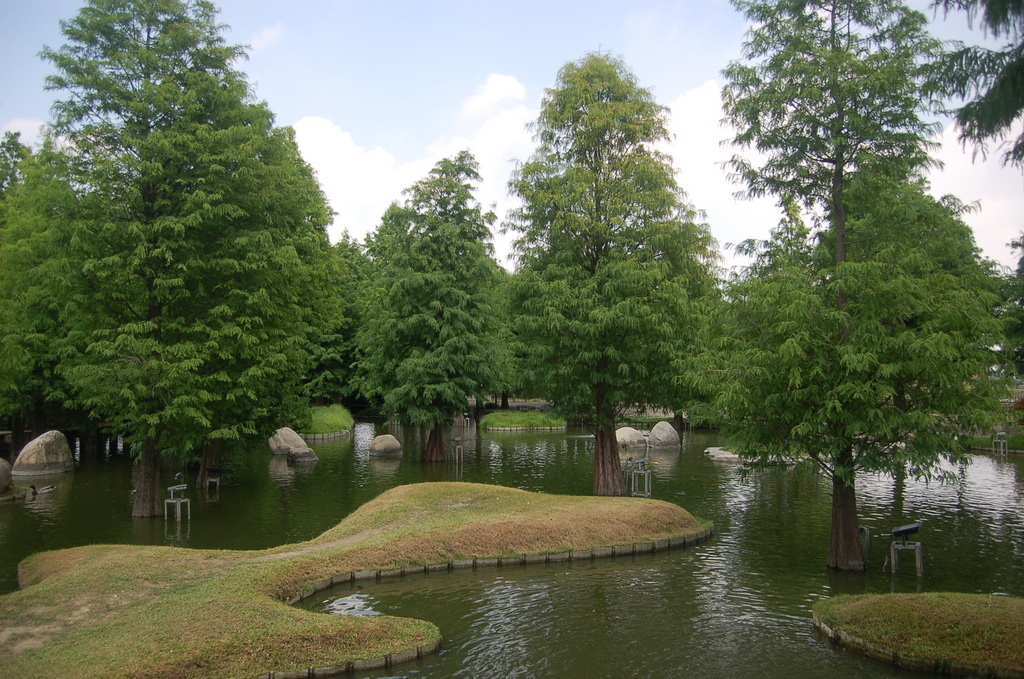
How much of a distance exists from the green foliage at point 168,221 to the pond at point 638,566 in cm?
405

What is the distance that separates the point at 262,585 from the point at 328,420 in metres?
39.6

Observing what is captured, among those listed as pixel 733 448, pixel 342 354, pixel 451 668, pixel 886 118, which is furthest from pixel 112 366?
pixel 342 354

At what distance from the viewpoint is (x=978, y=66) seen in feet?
31.4

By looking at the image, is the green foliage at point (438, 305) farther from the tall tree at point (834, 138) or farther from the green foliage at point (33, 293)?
the tall tree at point (834, 138)

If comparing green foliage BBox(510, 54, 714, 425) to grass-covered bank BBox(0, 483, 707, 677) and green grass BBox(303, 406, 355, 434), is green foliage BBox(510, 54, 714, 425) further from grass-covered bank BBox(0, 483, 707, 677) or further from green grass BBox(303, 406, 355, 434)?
green grass BBox(303, 406, 355, 434)

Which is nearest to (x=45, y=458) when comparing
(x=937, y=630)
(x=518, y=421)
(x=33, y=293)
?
(x=33, y=293)

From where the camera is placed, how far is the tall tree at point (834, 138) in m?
16.4

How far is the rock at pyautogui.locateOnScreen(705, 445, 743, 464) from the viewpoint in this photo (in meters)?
39.1

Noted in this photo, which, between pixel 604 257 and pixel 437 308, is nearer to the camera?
pixel 604 257

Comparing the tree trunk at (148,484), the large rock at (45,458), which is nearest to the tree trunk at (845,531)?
the tree trunk at (148,484)

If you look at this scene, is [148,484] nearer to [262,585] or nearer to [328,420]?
[262,585]

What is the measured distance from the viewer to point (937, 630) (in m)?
12.1

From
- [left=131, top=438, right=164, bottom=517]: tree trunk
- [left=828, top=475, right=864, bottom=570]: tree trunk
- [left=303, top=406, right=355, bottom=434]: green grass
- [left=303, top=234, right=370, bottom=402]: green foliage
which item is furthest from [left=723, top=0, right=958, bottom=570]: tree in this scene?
[left=303, top=234, right=370, bottom=402]: green foliage

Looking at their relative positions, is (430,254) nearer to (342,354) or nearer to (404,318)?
(404,318)
